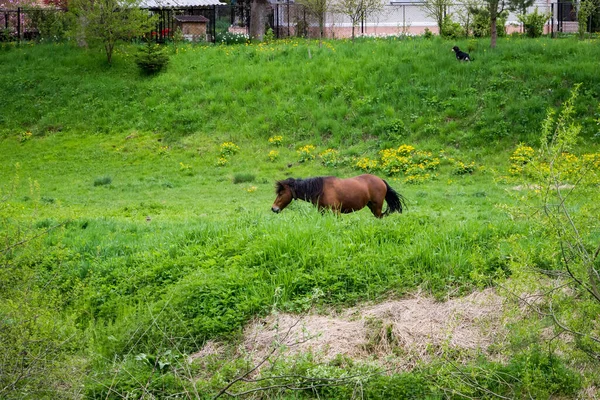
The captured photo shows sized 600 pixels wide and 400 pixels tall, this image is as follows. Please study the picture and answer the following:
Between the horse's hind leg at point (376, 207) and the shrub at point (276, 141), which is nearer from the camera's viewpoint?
the horse's hind leg at point (376, 207)

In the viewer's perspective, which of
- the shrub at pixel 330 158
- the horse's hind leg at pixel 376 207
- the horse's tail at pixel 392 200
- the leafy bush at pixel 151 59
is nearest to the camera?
the horse's hind leg at pixel 376 207

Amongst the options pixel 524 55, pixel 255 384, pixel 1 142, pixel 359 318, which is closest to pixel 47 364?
pixel 255 384

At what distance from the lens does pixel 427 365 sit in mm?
7297

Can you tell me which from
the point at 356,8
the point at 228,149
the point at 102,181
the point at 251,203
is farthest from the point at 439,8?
the point at 251,203

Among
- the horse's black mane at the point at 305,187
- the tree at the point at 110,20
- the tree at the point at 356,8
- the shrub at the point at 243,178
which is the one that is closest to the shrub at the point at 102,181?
the shrub at the point at 243,178

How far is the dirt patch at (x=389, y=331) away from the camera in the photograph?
25.3 ft

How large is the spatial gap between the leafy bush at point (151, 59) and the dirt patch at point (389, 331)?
24.0 metres

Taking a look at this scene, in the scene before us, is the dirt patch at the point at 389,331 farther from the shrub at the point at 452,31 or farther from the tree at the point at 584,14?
the tree at the point at 584,14

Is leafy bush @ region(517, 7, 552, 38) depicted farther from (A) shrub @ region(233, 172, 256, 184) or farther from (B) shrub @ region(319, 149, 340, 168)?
(A) shrub @ region(233, 172, 256, 184)

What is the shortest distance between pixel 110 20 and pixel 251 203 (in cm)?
1625

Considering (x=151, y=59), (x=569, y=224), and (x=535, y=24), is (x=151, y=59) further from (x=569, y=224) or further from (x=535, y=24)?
(x=569, y=224)

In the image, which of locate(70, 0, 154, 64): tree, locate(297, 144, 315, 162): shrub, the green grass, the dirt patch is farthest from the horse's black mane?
locate(70, 0, 154, 64): tree

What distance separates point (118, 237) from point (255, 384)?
5273mm

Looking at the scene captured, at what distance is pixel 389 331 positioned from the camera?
793cm
